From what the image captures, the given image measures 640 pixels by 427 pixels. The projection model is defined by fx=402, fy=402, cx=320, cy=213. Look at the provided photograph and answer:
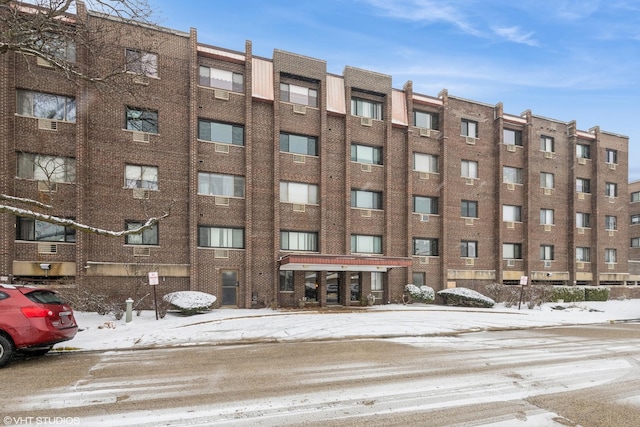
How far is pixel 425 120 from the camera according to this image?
27453 millimetres

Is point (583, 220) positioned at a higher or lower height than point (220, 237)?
higher

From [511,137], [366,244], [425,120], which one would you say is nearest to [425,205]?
[366,244]

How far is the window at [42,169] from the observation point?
1827 centimetres

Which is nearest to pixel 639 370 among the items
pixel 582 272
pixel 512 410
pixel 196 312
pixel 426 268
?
pixel 512 410

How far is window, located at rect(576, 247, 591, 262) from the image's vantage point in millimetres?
32031

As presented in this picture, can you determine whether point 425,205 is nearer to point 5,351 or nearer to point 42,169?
point 42,169

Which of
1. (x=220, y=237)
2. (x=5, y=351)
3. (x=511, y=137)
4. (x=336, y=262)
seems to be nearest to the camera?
(x=5, y=351)

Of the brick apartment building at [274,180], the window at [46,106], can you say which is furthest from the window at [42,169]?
the window at [46,106]

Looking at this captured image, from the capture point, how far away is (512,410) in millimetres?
5582

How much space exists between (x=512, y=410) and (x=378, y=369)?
9.38 feet

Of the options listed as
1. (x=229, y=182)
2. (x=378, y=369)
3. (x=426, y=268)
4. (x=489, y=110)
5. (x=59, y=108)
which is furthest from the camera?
(x=489, y=110)

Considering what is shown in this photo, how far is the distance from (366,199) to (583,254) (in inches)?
790

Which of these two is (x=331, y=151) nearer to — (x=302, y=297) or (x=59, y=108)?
(x=302, y=297)

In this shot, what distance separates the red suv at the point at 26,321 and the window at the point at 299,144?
1617 centimetres
